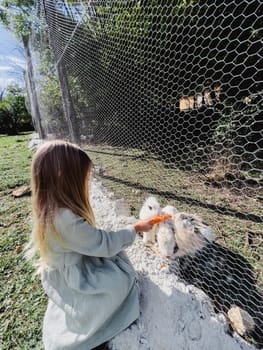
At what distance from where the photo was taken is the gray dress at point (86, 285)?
79 centimetres

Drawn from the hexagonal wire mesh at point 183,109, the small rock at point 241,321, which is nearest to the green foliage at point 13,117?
the hexagonal wire mesh at point 183,109

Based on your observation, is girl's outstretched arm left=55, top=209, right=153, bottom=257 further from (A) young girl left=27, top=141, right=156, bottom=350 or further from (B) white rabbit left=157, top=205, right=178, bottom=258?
(B) white rabbit left=157, top=205, right=178, bottom=258

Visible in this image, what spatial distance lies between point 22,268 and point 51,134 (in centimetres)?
355

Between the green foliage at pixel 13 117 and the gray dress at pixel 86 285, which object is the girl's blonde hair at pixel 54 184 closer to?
the gray dress at pixel 86 285

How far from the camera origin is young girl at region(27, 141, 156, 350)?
Answer: 80cm

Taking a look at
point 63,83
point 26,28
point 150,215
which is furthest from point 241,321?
point 26,28

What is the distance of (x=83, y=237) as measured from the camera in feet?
2.57

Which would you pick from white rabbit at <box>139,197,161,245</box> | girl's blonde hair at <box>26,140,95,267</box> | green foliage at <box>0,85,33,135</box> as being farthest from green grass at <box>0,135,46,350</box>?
green foliage at <box>0,85,33,135</box>

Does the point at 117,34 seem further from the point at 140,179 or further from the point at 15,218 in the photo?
the point at 15,218

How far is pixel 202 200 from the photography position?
1933mm

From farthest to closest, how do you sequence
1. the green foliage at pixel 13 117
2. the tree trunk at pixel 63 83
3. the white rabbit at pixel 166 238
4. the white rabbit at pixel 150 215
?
1. the green foliage at pixel 13 117
2. the tree trunk at pixel 63 83
3. the white rabbit at pixel 150 215
4. the white rabbit at pixel 166 238

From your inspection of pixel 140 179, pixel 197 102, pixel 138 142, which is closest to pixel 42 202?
pixel 197 102

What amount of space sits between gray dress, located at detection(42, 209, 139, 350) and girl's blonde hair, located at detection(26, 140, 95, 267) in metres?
0.04

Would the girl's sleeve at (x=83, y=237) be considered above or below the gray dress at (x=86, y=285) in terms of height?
above
